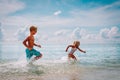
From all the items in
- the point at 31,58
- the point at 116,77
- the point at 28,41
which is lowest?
the point at 116,77

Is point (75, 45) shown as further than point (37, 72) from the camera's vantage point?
Yes

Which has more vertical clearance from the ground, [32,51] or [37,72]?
[32,51]

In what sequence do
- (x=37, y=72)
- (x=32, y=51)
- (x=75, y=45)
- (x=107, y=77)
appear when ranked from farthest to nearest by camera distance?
(x=75, y=45) < (x=32, y=51) < (x=37, y=72) < (x=107, y=77)

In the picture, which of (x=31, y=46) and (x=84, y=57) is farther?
(x=84, y=57)

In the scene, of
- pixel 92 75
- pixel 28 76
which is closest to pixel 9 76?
pixel 28 76

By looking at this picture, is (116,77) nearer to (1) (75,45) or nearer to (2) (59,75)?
(2) (59,75)

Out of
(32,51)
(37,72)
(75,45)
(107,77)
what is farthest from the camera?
(75,45)

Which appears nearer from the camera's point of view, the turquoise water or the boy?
the boy

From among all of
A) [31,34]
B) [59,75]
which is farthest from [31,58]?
[59,75]

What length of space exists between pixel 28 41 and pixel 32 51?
0.41 m

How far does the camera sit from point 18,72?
762 cm

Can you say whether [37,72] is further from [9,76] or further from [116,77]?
[116,77]

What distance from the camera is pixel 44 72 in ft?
25.0

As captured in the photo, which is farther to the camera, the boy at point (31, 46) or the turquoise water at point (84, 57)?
the turquoise water at point (84, 57)
